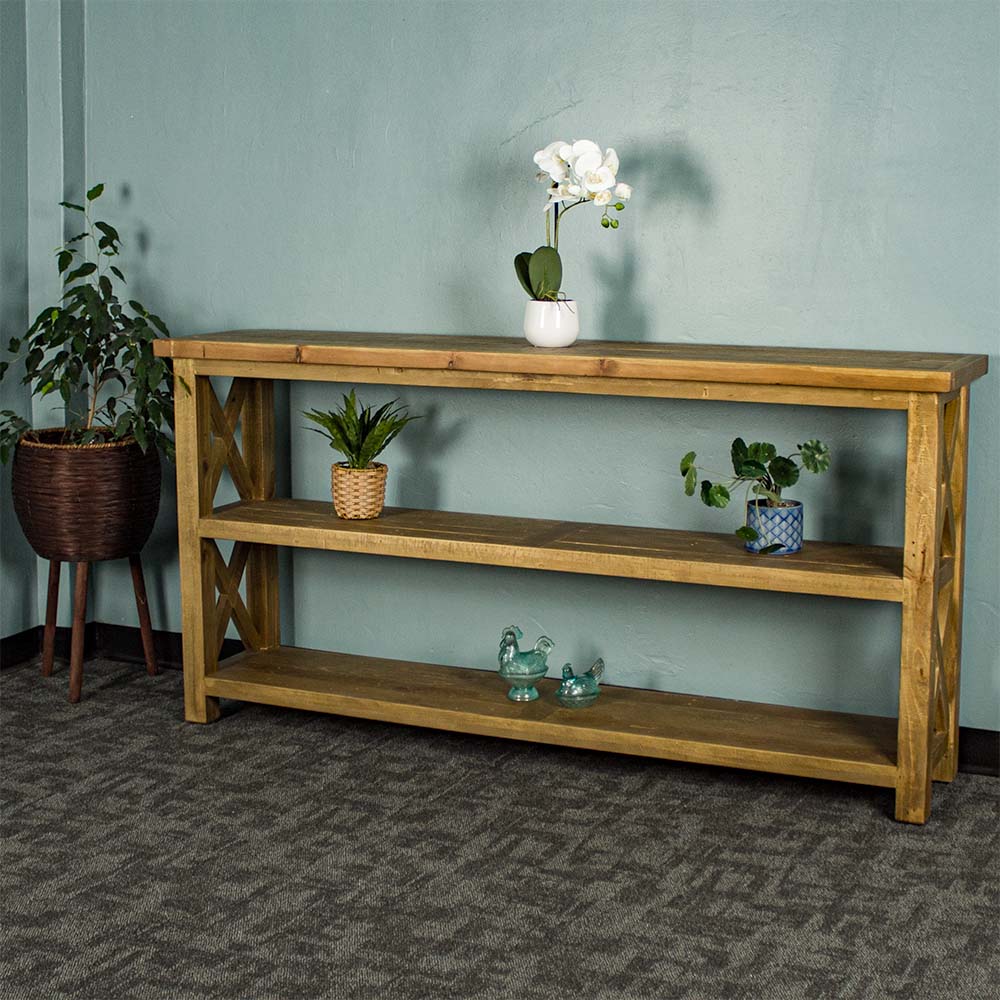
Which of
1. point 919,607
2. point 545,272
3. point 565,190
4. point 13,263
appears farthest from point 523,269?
point 13,263

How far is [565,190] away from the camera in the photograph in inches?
121

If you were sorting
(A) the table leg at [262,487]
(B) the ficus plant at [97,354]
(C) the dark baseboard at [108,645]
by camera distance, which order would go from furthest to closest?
(C) the dark baseboard at [108,645] < (A) the table leg at [262,487] < (B) the ficus plant at [97,354]

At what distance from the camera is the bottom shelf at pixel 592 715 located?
2982mm

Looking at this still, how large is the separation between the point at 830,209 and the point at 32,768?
2.24 m

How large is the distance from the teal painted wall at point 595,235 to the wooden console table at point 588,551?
111mm

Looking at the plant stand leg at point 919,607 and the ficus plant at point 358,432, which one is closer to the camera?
the plant stand leg at point 919,607

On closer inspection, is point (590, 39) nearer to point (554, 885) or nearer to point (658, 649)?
point (658, 649)

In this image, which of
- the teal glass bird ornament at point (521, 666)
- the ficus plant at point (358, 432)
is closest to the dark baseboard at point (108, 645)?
the ficus plant at point (358, 432)

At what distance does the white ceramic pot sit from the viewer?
10.3ft

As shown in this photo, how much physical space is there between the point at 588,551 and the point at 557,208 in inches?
32.9

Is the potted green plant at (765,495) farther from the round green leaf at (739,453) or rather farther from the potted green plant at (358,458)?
the potted green plant at (358,458)

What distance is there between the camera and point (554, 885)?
2.58 meters

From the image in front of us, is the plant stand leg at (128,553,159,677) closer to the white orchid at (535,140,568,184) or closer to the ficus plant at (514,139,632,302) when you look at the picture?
the ficus plant at (514,139,632,302)

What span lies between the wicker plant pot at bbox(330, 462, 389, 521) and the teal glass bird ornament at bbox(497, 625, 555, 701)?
46cm
